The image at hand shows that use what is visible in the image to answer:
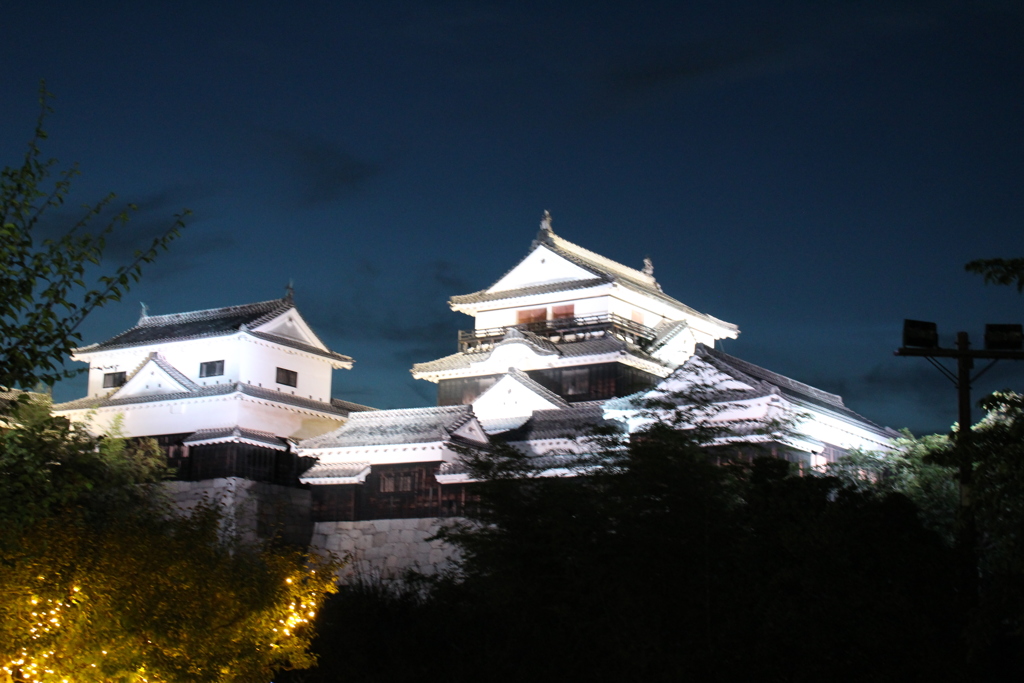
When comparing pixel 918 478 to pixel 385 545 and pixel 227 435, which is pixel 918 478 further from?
pixel 227 435

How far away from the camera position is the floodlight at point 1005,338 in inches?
608

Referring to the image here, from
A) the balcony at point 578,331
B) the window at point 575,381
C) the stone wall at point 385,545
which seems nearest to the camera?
the stone wall at point 385,545

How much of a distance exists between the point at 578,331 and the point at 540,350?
2.10 meters

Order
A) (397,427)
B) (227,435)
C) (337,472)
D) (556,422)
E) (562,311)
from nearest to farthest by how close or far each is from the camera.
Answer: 1. (556,422)
2. (337,472)
3. (397,427)
4. (227,435)
5. (562,311)

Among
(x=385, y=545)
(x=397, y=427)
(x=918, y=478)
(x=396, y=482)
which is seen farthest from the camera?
(x=397, y=427)

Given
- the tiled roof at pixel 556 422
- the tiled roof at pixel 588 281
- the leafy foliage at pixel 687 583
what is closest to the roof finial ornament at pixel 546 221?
the tiled roof at pixel 588 281

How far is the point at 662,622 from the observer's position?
1662cm

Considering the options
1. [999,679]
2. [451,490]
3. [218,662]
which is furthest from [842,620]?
[451,490]

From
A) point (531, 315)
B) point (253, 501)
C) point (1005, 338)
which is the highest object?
point (531, 315)

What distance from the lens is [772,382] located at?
1156 inches

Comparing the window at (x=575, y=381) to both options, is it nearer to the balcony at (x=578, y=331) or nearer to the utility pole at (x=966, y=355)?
the balcony at (x=578, y=331)

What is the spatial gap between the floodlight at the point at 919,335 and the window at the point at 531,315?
24147 millimetres

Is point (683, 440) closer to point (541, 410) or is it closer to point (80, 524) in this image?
point (80, 524)

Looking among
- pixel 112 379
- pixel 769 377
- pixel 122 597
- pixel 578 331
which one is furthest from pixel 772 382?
pixel 112 379
